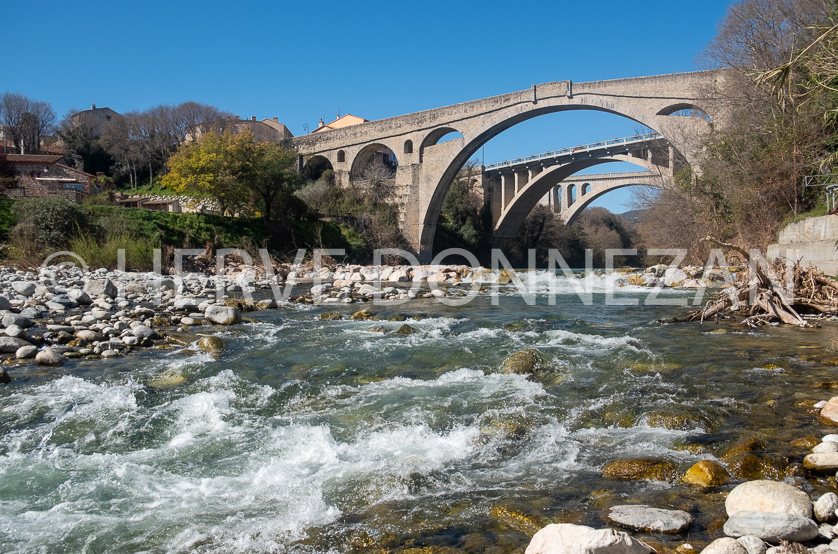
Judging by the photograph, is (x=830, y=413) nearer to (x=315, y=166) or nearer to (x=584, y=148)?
(x=584, y=148)

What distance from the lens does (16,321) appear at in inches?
306

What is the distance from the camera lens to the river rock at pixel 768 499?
2.78 meters

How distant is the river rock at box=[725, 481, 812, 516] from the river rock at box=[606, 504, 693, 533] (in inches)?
10.6

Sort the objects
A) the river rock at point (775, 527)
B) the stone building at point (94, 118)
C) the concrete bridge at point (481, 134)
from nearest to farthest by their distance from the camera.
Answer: the river rock at point (775, 527) < the concrete bridge at point (481, 134) < the stone building at point (94, 118)

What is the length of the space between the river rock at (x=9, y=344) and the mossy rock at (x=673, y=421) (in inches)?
284

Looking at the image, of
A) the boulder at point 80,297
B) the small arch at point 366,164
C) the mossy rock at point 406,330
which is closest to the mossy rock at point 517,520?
the mossy rock at point 406,330

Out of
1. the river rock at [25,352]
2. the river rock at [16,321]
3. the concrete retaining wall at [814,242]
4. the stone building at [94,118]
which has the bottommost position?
the river rock at [25,352]

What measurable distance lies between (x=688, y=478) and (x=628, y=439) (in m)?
0.72

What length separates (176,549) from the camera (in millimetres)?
2844

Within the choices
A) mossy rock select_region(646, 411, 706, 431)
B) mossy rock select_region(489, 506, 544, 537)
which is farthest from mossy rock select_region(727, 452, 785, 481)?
mossy rock select_region(489, 506, 544, 537)

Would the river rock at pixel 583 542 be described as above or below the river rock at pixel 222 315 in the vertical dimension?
below

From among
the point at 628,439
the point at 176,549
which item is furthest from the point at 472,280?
the point at 176,549

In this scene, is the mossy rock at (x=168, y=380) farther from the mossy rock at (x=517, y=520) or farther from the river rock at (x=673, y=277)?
the river rock at (x=673, y=277)

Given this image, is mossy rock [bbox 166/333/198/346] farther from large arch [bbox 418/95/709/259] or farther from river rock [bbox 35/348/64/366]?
large arch [bbox 418/95/709/259]
